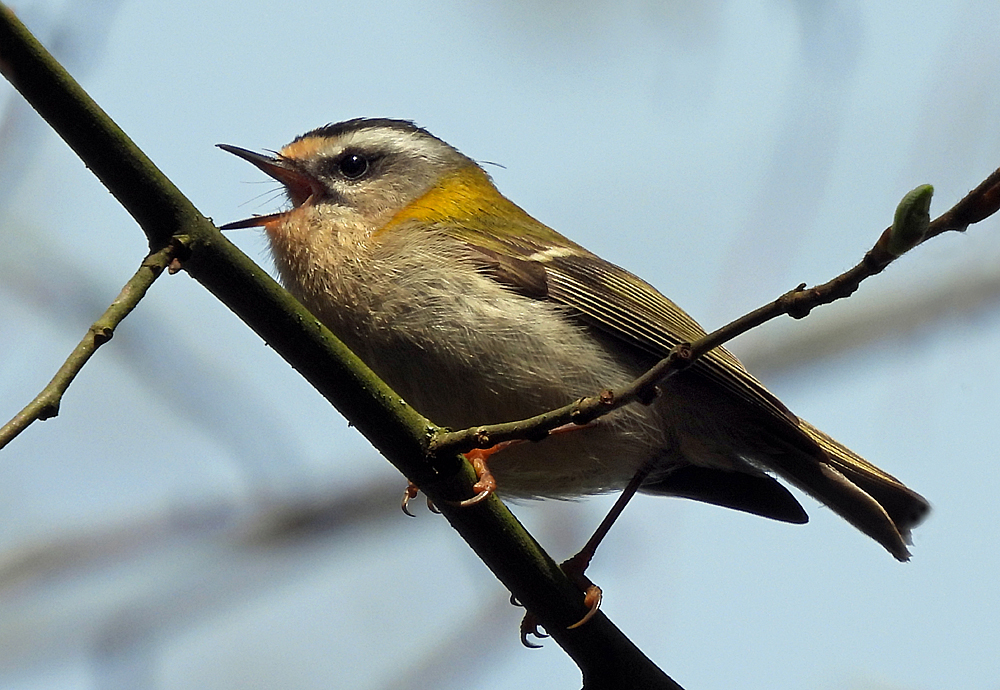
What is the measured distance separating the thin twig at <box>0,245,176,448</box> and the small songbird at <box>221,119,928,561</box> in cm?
107

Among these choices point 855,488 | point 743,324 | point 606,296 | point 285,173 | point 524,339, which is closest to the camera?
point 743,324

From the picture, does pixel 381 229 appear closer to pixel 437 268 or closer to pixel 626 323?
pixel 437 268

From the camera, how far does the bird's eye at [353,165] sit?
3932mm

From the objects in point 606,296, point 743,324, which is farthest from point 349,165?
point 743,324

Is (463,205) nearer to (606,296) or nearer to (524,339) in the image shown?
(606,296)

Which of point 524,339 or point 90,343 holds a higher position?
point 524,339

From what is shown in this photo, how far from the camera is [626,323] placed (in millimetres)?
3441

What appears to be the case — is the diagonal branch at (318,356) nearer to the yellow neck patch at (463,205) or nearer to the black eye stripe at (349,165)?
the yellow neck patch at (463,205)

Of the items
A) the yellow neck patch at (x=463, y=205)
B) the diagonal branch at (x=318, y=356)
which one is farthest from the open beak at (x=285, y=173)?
the diagonal branch at (x=318, y=356)

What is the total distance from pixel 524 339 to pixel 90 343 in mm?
1485

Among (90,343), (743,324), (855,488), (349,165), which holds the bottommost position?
(90,343)

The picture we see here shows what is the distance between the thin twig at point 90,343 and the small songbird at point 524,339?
107 centimetres

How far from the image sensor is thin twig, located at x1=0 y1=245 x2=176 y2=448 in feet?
6.01

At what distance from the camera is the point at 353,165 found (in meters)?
3.97
